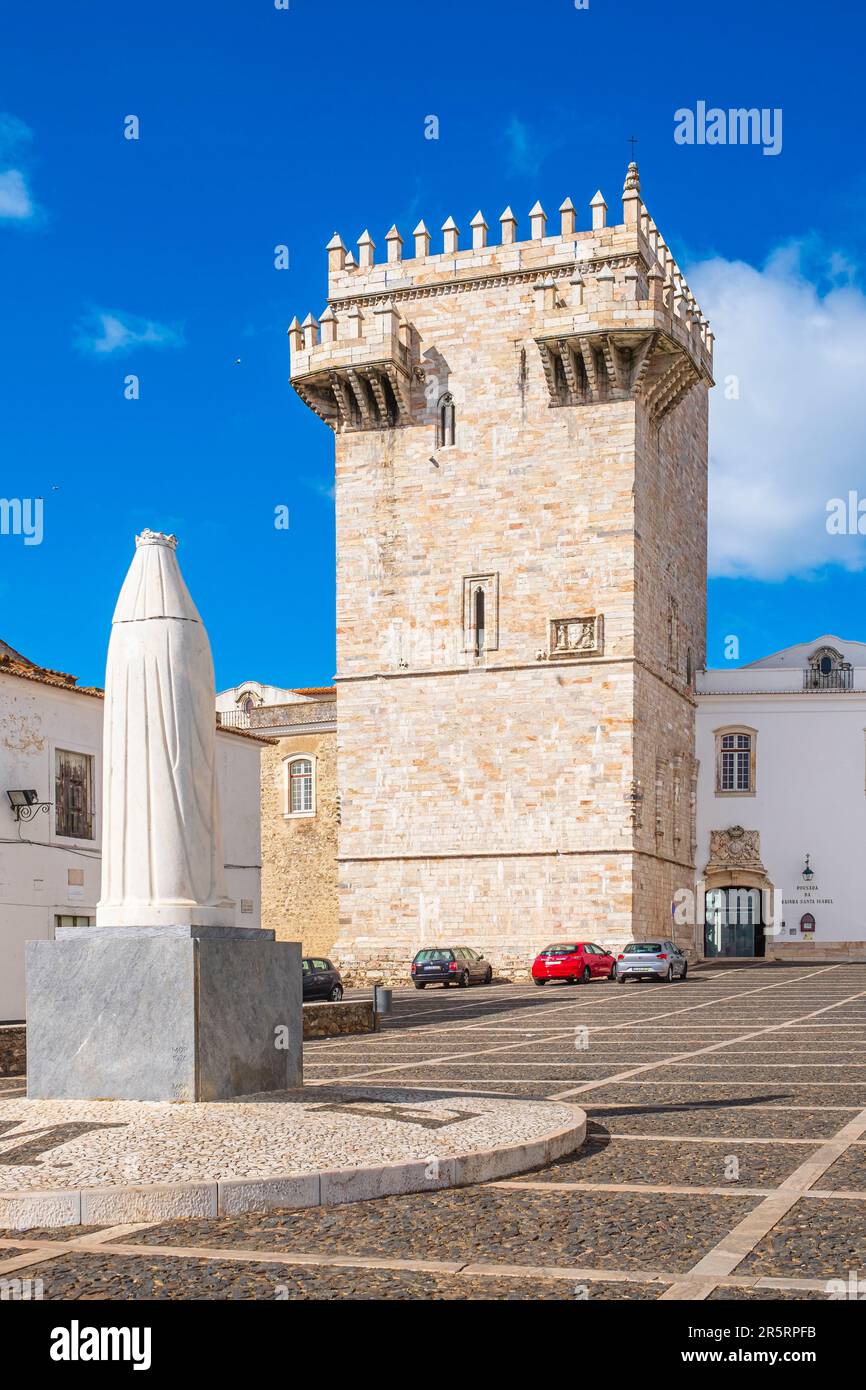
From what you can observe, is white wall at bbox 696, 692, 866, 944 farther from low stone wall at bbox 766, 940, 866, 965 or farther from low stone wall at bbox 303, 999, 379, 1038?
low stone wall at bbox 303, 999, 379, 1038

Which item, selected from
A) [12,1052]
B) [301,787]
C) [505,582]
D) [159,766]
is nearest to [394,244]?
[505,582]

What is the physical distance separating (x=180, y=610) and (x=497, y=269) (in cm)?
3178

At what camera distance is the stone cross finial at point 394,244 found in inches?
1593

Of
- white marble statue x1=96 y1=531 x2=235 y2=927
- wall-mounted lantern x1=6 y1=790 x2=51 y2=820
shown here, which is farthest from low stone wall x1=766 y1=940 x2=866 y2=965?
white marble statue x1=96 y1=531 x2=235 y2=927

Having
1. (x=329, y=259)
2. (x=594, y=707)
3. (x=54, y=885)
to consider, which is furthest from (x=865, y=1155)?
(x=329, y=259)

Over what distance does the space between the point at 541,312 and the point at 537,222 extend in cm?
261

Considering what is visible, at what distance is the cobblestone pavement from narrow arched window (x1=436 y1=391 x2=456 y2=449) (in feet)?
92.8

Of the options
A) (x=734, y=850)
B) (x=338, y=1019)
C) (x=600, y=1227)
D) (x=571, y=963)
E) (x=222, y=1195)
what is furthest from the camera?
(x=734, y=850)

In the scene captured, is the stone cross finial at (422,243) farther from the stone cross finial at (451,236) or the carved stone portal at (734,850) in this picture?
the carved stone portal at (734,850)

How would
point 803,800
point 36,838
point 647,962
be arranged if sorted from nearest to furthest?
point 36,838, point 647,962, point 803,800

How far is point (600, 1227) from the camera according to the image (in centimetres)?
634

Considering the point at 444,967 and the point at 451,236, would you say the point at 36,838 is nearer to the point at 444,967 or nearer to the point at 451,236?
the point at 444,967

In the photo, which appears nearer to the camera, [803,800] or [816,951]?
[816,951]

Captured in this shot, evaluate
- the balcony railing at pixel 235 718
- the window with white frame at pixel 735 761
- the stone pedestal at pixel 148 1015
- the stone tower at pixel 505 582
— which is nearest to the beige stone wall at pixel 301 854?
the balcony railing at pixel 235 718
